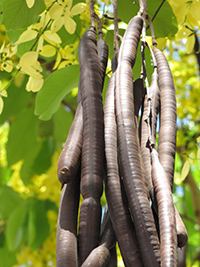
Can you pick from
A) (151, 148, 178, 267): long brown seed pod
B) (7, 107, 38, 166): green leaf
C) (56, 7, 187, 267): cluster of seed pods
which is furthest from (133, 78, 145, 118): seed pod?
(7, 107, 38, 166): green leaf

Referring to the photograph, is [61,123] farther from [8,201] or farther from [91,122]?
[91,122]

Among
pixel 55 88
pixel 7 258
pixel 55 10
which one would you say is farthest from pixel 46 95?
pixel 7 258

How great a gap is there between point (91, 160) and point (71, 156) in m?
0.02

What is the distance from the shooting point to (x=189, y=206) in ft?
8.32

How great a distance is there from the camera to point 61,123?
5.33 feet

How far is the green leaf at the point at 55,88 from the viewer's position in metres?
1.03

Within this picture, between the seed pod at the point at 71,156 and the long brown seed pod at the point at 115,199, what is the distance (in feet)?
0.11

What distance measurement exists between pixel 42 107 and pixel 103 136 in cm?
56

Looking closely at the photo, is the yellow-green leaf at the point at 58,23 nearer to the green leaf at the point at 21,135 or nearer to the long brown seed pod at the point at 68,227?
the long brown seed pod at the point at 68,227

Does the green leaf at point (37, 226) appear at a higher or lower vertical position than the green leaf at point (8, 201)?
lower

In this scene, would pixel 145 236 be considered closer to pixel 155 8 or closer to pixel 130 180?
pixel 130 180

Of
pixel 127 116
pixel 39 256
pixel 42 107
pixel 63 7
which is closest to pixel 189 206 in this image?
pixel 39 256

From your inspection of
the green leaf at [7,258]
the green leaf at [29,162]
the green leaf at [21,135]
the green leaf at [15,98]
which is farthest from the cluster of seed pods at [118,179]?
the green leaf at [7,258]

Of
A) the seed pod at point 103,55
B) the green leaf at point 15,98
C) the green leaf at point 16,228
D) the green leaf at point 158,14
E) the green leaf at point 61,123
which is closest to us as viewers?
the seed pod at point 103,55
